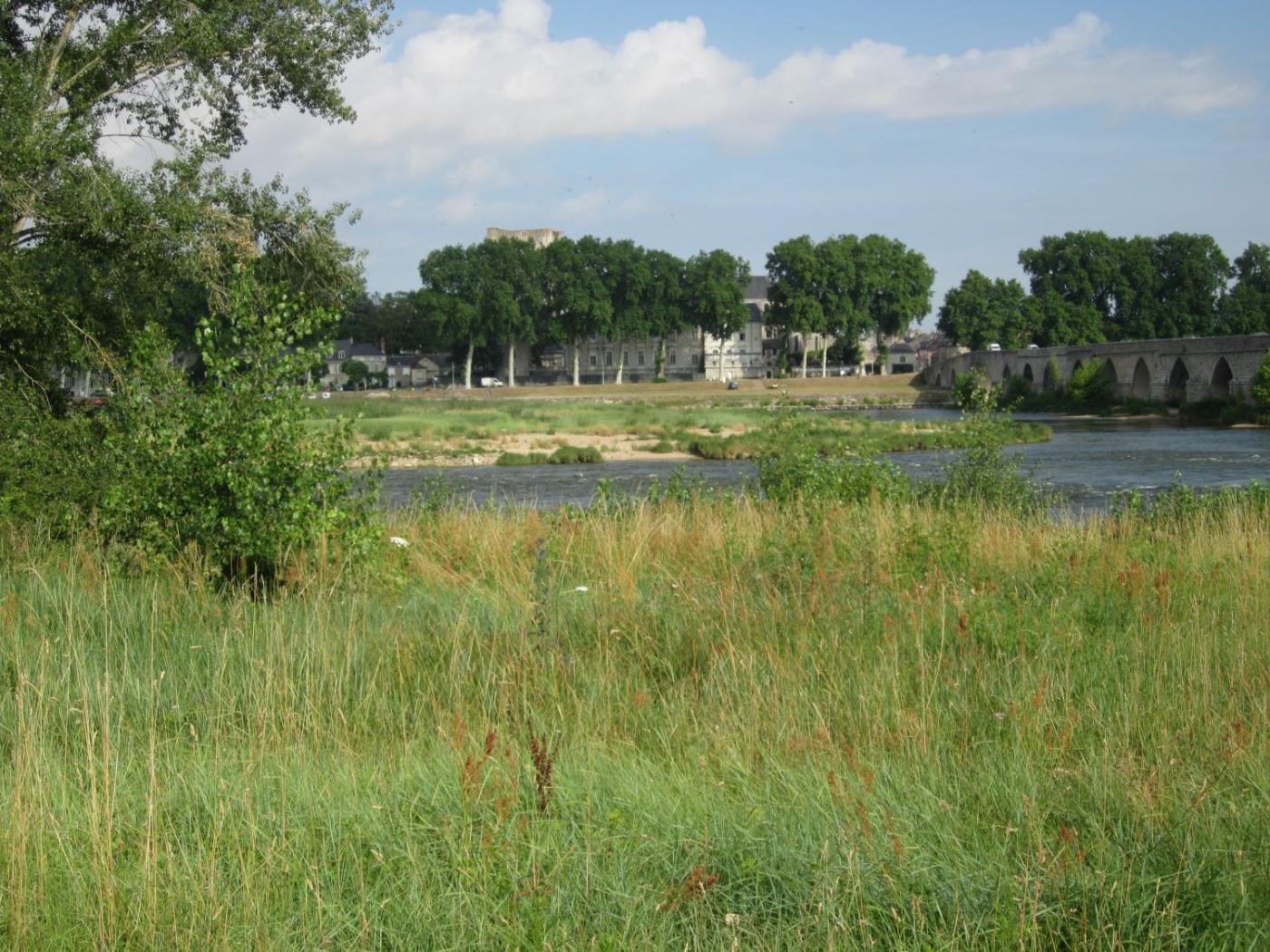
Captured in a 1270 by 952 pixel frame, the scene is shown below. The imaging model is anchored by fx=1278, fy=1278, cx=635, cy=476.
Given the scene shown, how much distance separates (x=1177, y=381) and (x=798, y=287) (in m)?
52.4

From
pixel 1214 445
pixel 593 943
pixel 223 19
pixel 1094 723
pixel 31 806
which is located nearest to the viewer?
pixel 593 943

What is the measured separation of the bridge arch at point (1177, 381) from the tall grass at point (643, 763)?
7277 centimetres

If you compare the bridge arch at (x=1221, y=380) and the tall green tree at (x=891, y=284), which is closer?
the bridge arch at (x=1221, y=380)

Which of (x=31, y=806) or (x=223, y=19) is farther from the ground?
(x=223, y=19)

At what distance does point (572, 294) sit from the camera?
117 m

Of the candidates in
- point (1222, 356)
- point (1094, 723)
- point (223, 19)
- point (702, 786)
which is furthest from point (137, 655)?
point (1222, 356)

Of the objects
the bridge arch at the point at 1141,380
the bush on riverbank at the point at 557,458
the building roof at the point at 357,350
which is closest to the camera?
the bush on riverbank at the point at 557,458

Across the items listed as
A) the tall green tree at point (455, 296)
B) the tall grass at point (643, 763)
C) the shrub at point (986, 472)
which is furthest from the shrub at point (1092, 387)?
the tall grass at point (643, 763)

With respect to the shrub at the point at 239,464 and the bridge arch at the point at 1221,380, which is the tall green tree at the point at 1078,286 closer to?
the bridge arch at the point at 1221,380

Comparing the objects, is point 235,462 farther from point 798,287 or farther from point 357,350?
point 357,350

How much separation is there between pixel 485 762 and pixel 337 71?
1446cm

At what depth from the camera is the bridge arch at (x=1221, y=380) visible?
71125 millimetres

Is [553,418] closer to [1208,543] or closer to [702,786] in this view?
[1208,543]

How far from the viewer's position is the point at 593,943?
3.44 m
